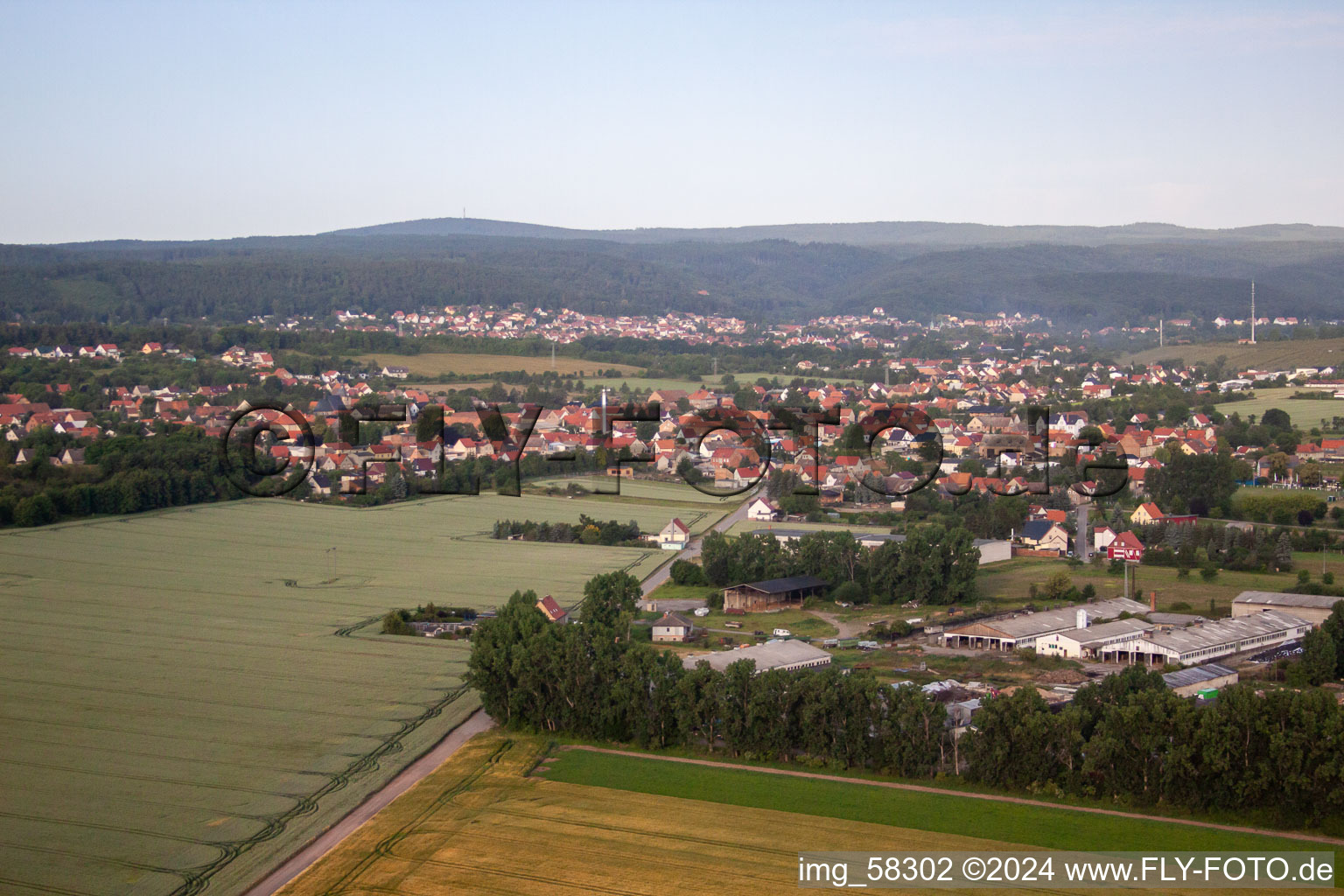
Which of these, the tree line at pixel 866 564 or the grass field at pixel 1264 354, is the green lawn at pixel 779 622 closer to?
the tree line at pixel 866 564

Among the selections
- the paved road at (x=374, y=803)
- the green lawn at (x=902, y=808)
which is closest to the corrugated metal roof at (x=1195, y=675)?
the green lawn at (x=902, y=808)

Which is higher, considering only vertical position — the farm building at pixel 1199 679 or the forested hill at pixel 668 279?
the forested hill at pixel 668 279

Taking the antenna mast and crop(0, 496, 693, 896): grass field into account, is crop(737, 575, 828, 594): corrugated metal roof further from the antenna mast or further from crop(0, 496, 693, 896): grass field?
the antenna mast

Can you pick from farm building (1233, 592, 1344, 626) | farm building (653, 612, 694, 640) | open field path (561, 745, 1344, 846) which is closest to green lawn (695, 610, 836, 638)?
farm building (653, 612, 694, 640)

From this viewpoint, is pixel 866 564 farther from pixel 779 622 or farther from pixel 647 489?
pixel 647 489

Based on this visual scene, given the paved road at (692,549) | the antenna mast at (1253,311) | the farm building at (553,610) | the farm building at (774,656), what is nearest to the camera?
the farm building at (774,656)

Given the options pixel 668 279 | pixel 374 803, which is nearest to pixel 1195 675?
pixel 374 803
